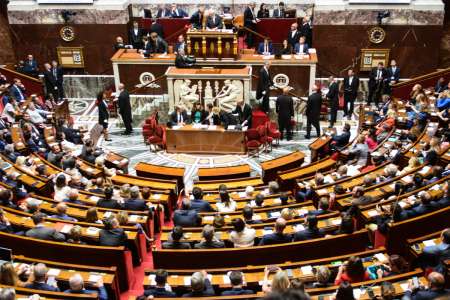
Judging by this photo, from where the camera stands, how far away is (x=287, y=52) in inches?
689

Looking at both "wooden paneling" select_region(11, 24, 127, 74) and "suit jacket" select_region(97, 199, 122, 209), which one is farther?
"wooden paneling" select_region(11, 24, 127, 74)

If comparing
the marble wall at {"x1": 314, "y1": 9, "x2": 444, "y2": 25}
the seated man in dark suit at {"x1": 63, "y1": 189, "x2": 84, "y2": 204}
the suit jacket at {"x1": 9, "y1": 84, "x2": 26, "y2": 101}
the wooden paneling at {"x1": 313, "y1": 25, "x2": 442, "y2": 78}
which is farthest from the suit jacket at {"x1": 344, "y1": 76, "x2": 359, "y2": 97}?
the suit jacket at {"x1": 9, "y1": 84, "x2": 26, "y2": 101}

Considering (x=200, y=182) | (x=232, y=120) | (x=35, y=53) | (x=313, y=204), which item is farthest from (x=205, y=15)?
(x=313, y=204)

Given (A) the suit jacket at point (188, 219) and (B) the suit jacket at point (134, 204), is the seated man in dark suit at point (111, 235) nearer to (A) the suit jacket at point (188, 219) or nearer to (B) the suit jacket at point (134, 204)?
(A) the suit jacket at point (188, 219)

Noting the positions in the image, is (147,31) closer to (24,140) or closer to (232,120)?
(232,120)

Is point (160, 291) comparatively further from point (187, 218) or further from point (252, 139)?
point (252, 139)

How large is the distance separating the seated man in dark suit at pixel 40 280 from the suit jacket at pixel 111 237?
1.25 meters

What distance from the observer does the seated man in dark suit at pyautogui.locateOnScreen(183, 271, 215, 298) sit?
267 inches

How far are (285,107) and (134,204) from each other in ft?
21.2

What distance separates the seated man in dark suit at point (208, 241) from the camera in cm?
803

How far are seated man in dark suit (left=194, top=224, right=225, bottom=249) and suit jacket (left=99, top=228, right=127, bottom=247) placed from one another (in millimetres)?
1158

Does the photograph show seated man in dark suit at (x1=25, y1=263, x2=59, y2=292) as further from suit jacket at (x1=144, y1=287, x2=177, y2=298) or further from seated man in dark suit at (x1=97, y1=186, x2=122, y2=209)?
seated man in dark suit at (x1=97, y1=186, x2=122, y2=209)

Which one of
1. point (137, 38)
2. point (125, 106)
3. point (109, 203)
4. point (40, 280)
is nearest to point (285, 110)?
point (125, 106)

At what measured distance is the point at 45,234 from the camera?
827 centimetres
